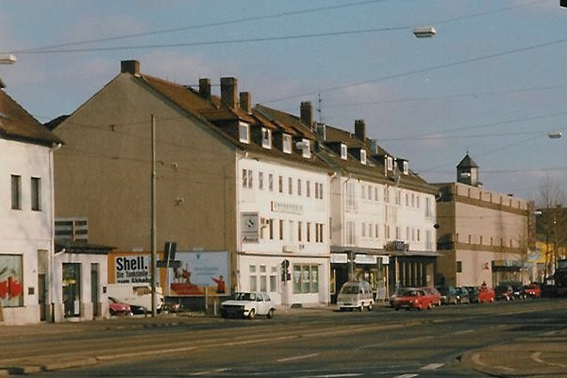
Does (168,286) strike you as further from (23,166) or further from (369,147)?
(369,147)

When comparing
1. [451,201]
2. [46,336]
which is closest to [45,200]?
[46,336]

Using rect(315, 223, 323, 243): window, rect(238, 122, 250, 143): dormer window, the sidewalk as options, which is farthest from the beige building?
the sidewalk

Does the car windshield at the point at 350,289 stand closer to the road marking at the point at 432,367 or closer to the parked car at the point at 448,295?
the parked car at the point at 448,295

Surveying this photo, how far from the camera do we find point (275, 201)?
84.6 meters

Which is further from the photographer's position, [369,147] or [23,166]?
[369,147]

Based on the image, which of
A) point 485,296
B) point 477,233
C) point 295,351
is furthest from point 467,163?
point 295,351

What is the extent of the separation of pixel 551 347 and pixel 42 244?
3177 centimetres

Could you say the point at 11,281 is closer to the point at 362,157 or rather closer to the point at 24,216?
the point at 24,216

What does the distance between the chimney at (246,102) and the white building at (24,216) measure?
32.2m

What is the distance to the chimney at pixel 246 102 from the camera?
9094 centimetres

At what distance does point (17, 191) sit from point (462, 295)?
5126 cm

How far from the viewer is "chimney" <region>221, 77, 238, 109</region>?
87.1m

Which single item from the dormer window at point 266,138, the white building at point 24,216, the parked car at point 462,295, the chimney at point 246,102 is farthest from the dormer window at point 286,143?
the white building at point 24,216

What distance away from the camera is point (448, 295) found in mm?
96125
